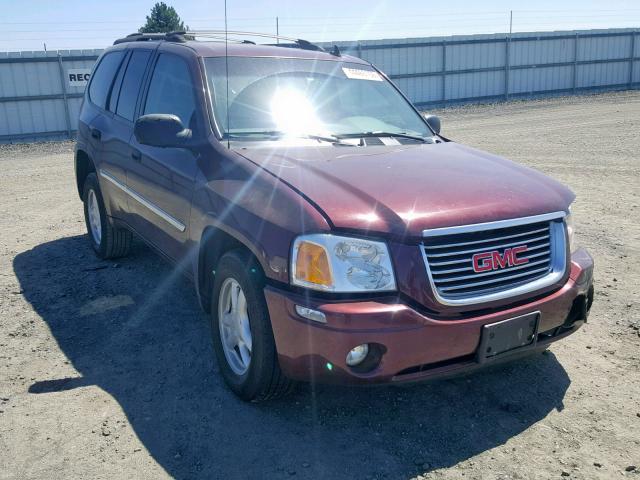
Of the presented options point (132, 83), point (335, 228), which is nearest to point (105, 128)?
point (132, 83)

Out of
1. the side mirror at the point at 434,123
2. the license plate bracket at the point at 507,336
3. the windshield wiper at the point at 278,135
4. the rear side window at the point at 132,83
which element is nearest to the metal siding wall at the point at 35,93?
the rear side window at the point at 132,83

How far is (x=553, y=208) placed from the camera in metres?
3.47

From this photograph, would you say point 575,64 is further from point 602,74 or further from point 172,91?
point 172,91

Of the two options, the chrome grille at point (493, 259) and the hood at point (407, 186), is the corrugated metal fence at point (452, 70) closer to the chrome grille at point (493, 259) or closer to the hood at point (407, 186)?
the hood at point (407, 186)

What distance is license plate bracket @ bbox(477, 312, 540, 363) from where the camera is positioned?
309 cm

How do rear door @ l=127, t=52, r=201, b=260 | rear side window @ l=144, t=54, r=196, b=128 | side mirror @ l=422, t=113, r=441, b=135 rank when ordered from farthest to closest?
side mirror @ l=422, t=113, r=441, b=135, rear side window @ l=144, t=54, r=196, b=128, rear door @ l=127, t=52, r=201, b=260

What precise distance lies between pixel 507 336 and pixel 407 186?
903 mm

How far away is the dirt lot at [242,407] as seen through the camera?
3051 mm

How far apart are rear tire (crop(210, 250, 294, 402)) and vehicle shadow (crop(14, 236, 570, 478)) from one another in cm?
15

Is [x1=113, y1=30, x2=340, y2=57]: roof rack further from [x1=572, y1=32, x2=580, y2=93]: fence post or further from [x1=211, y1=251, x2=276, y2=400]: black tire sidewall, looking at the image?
[x1=572, y1=32, x2=580, y2=93]: fence post

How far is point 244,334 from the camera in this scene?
11.7ft

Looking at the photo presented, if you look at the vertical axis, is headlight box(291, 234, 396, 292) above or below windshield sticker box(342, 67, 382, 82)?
below

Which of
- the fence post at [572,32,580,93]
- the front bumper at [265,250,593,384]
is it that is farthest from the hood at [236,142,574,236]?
the fence post at [572,32,580,93]

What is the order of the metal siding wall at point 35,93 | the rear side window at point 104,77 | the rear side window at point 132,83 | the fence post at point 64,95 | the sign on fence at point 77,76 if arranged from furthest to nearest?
the sign on fence at point 77,76
the fence post at point 64,95
the metal siding wall at point 35,93
the rear side window at point 104,77
the rear side window at point 132,83
